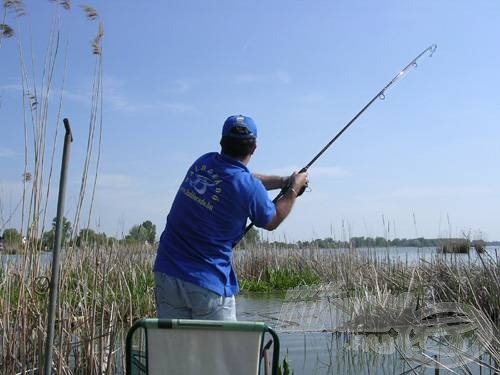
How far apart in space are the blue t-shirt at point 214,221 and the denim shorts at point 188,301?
28 mm

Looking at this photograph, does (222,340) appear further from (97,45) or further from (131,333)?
(97,45)

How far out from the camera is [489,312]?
6.13 m

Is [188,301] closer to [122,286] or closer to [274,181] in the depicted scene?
[274,181]

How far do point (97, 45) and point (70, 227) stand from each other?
1.07 meters

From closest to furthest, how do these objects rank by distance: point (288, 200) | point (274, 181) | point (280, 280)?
point (288, 200)
point (274, 181)
point (280, 280)

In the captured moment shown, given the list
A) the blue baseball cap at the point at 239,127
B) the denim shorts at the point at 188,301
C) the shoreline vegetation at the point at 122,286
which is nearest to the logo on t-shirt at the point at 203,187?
the blue baseball cap at the point at 239,127

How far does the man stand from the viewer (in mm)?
2426

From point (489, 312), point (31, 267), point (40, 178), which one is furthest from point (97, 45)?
point (489, 312)

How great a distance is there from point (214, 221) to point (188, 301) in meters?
0.34

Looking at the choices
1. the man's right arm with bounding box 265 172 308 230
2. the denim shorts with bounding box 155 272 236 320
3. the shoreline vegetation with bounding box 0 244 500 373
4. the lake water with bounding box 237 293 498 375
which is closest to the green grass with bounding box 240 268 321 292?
the shoreline vegetation with bounding box 0 244 500 373

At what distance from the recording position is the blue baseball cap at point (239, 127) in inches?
100

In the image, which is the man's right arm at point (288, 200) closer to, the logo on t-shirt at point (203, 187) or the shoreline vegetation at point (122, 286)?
the logo on t-shirt at point (203, 187)

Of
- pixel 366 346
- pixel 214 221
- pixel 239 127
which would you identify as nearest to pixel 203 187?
pixel 214 221

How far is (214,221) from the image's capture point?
2441 mm
